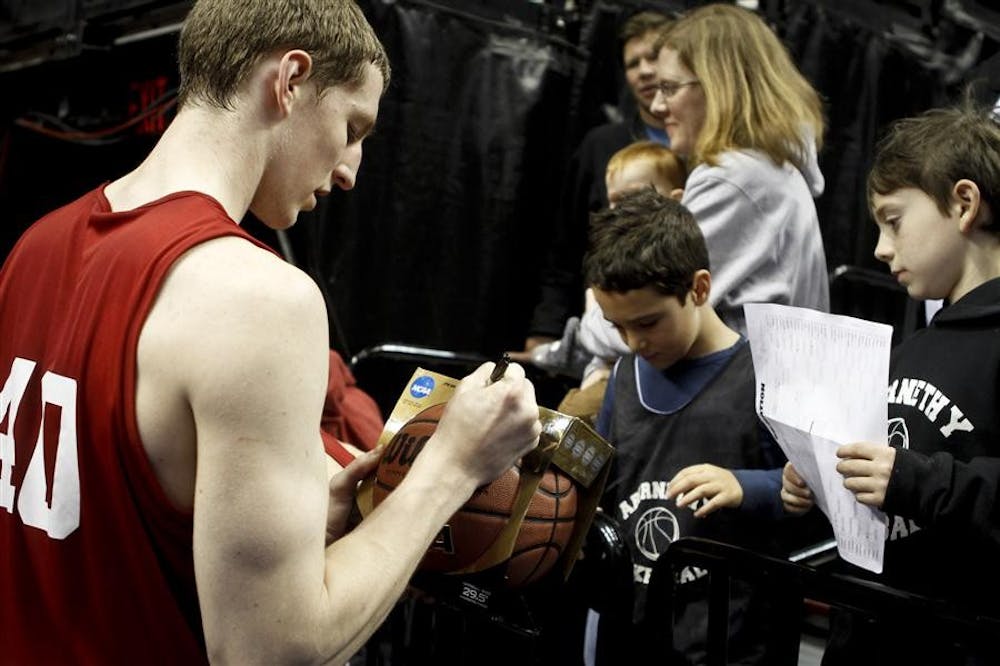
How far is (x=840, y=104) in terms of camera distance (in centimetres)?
591

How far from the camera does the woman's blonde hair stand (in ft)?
11.7

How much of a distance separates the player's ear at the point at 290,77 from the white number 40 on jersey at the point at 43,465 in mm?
503

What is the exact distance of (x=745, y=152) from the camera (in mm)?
3533

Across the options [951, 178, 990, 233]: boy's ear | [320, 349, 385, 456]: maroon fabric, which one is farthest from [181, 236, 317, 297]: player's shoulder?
[320, 349, 385, 456]: maroon fabric

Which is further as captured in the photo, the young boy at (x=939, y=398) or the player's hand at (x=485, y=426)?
the young boy at (x=939, y=398)

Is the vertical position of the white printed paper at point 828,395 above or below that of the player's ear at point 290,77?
below

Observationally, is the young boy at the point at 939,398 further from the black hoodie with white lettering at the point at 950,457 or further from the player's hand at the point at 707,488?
the player's hand at the point at 707,488

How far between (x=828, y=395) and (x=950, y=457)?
0.25 metres

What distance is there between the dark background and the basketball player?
3.23 metres

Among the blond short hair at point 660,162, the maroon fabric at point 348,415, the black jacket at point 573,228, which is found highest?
the blond short hair at point 660,162

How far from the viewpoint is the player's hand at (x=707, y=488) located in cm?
265

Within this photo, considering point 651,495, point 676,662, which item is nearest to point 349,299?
point 651,495

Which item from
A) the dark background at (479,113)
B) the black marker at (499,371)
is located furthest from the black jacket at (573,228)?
the black marker at (499,371)

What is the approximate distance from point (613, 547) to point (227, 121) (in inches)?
52.4
